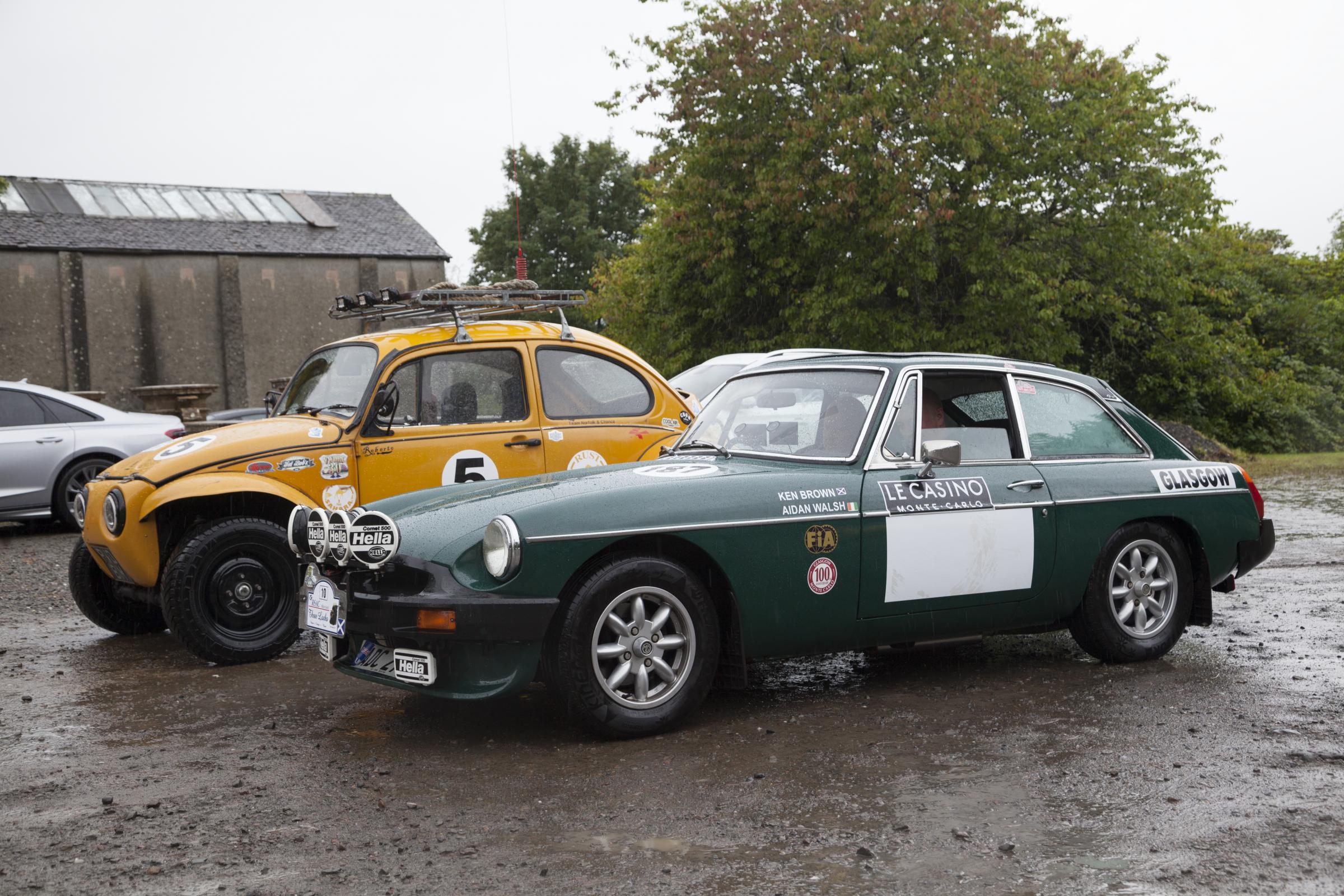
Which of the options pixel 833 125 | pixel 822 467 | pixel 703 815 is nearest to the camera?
pixel 703 815

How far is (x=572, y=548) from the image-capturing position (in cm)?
502

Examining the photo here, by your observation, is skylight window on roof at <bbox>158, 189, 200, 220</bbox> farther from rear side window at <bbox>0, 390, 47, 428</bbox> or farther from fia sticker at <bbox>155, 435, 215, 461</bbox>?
fia sticker at <bbox>155, 435, 215, 461</bbox>

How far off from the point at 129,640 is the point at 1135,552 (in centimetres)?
622

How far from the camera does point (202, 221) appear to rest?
43.8 metres

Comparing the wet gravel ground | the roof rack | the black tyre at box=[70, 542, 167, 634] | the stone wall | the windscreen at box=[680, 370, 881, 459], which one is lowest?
the wet gravel ground

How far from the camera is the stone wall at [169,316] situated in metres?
39.0

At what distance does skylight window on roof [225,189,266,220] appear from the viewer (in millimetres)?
45219

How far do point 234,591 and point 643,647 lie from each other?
10.3 feet

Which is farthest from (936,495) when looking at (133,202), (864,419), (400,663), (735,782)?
(133,202)

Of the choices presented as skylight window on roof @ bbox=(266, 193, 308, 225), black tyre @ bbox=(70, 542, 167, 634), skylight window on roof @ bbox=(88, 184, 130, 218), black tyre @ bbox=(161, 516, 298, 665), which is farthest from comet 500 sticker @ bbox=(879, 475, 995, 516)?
skylight window on roof @ bbox=(266, 193, 308, 225)

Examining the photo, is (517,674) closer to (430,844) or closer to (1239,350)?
(430,844)

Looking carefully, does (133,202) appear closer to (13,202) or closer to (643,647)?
(13,202)

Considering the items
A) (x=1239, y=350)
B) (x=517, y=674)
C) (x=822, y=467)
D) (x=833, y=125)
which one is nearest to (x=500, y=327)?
(x=822, y=467)

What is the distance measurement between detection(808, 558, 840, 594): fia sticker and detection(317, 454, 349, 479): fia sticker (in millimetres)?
3203
